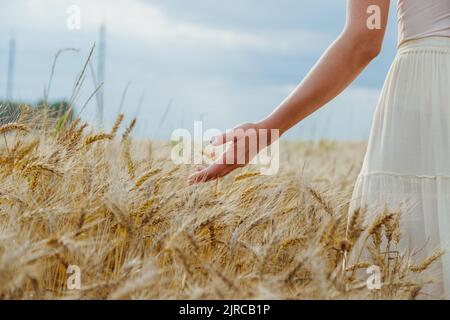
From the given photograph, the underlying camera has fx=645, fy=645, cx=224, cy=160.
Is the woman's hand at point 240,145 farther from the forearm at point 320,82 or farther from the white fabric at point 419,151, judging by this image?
the white fabric at point 419,151

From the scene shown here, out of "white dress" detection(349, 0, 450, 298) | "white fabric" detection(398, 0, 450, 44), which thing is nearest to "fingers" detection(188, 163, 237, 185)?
"white dress" detection(349, 0, 450, 298)

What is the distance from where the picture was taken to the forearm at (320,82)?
1.64m

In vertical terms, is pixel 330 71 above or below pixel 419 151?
above

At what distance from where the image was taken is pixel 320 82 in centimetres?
164

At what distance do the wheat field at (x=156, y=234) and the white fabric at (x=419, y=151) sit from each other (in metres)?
0.10

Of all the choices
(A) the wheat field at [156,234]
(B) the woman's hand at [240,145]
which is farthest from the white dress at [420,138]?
(B) the woman's hand at [240,145]

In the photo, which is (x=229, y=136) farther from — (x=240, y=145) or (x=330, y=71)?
(x=330, y=71)

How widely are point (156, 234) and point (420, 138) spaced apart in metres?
0.72

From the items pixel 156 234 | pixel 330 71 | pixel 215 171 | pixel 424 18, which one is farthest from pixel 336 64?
pixel 156 234

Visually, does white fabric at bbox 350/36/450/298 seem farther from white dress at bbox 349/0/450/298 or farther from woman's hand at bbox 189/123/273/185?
woman's hand at bbox 189/123/273/185

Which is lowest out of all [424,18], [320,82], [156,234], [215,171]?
[156,234]

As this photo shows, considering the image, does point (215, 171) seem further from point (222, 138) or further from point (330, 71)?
point (330, 71)

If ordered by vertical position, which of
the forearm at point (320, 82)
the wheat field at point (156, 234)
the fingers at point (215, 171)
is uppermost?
the forearm at point (320, 82)

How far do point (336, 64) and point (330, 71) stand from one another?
23 mm
